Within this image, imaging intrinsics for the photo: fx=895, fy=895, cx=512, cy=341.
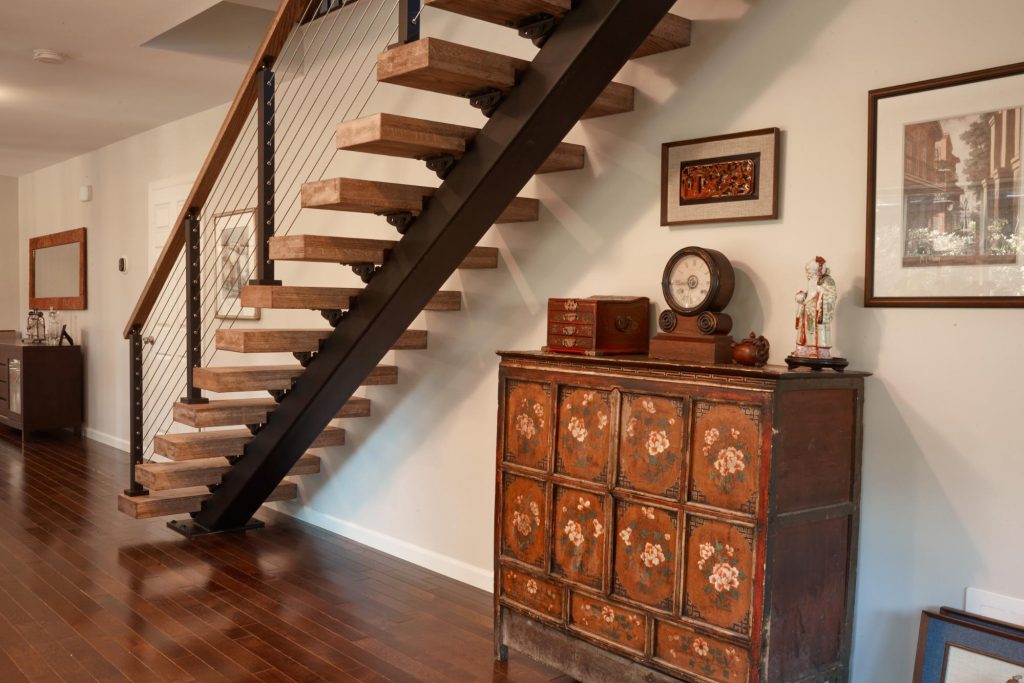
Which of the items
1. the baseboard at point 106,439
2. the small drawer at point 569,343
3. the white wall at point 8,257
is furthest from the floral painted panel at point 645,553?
the white wall at point 8,257

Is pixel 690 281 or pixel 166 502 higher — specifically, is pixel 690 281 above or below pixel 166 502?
above

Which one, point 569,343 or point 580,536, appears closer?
point 580,536

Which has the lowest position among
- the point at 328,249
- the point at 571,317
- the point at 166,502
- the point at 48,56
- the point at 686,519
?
the point at 166,502

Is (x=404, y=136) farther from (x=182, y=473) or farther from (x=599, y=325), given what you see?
(x=182, y=473)

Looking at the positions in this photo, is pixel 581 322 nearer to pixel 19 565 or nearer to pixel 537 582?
pixel 537 582

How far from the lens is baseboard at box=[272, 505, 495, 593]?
411 cm

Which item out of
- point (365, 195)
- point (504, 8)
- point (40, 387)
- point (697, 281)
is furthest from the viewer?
point (40, 387)

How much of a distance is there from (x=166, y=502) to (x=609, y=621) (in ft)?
9.66

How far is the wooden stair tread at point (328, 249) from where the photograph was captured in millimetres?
3260

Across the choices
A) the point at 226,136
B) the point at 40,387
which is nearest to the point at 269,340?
the point at 226,136

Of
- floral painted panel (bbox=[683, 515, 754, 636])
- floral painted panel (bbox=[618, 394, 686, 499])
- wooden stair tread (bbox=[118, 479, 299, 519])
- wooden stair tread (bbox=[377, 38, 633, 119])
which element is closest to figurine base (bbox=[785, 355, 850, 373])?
floral painted panel (bbox=[618, 394, 686, 499])

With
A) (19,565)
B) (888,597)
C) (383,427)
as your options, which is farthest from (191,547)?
(888,597)

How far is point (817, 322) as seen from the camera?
8.58 ft

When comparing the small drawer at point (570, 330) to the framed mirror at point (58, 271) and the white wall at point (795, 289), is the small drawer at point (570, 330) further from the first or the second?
the framed mirror at point (58, 271)
